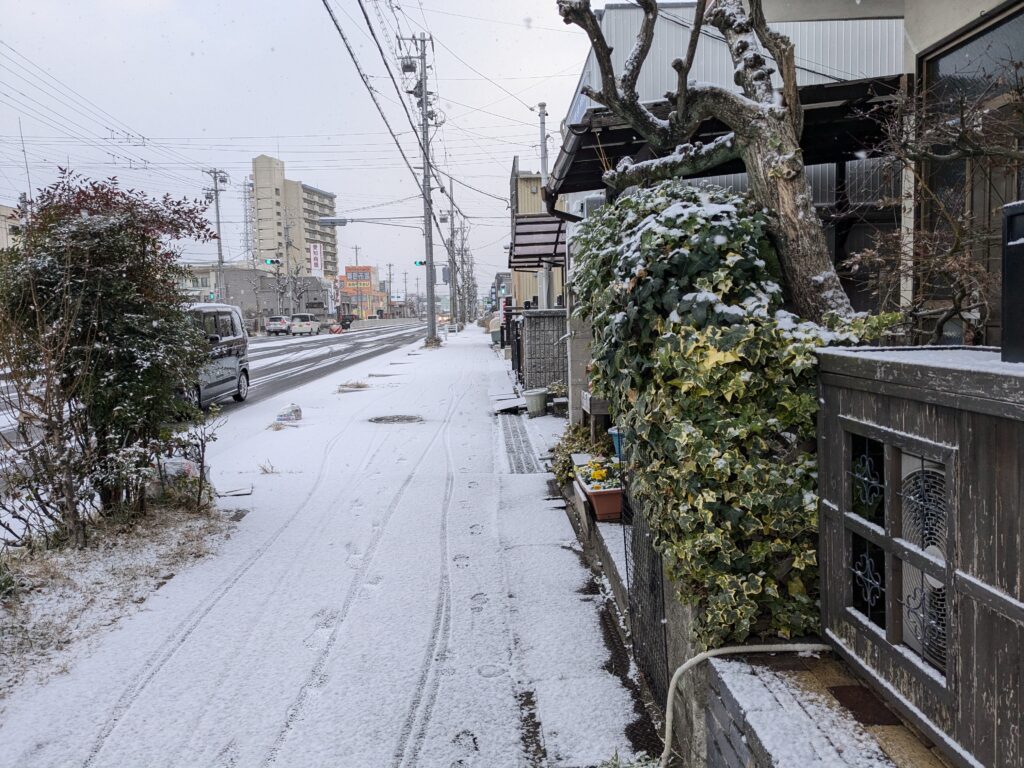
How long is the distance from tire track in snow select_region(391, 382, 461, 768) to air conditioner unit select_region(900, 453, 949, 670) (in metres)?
1.98

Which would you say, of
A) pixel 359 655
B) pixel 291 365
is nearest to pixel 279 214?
pixel 291 365

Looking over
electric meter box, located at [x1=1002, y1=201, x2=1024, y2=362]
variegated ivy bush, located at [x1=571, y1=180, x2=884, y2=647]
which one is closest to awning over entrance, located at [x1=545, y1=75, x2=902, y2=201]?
variegated ivy bush, located at [x1=571, y1=180, x2=884, y2=647]

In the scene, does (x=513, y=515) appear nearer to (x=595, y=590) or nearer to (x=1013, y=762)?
(x=595, y=590)

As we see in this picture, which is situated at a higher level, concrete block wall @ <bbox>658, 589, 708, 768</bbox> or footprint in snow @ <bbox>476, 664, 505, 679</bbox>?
concrete block wall @ <bbox>658, 589, 708, 768</bbox>

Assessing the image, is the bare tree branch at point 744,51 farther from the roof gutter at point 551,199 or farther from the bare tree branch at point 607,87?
the roof gutter at point 551,199

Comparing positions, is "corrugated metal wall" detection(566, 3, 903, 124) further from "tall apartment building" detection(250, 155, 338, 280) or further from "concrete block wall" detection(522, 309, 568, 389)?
"tall apartment building" detection(250, 155, 338, 280)

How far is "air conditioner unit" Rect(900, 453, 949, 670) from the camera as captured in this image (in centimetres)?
191

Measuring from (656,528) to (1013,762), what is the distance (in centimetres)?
139

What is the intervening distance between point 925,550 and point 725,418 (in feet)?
2.48

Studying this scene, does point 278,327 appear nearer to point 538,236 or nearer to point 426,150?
point 426,150

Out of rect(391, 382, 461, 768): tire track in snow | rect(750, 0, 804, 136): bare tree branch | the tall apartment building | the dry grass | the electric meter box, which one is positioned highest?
the tall apartment building

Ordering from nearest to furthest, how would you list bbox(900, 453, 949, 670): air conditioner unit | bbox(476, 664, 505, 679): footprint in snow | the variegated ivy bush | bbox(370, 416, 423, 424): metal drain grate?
bbox(900, 453, 949, 670): air conditioner unit
the variegated ivy bush
bbox(476, 664, 505, 679): footprint in snow
bbox(370, 416, 423, 424): metal drain grate

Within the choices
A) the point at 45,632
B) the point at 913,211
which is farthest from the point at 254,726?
the point at 913,211

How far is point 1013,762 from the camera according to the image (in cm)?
162
